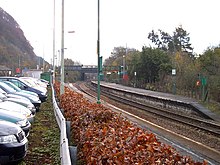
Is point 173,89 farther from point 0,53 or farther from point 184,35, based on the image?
point 0,53

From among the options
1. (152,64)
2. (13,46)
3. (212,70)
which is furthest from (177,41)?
(13,46)

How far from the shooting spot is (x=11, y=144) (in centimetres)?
688

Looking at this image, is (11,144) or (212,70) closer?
(11,144)

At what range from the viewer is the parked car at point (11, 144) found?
6.72 metres

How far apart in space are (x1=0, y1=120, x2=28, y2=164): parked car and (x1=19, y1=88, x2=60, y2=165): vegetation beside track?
56 centimetres

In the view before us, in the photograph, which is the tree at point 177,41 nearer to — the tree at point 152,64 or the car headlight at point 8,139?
the tree at point 152,64

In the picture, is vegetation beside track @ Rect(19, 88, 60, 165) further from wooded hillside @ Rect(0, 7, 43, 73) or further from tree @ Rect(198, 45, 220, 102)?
wooded hillside @ Rect(0, 7, 43, 73)

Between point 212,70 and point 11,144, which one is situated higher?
point 212,70

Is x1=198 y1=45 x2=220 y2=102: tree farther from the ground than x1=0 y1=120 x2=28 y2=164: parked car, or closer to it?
farther from the ground

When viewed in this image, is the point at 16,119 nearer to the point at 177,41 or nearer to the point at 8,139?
the point at 8,139

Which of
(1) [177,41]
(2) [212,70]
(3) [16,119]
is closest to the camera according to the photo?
(3) [16,119]

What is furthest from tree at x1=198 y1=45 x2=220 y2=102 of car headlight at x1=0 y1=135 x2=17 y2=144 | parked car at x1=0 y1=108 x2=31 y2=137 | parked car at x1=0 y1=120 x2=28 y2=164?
car headlight at x1=0 y1=135 x2=17 y2=144

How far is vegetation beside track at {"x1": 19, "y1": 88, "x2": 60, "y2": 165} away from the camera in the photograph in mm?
8008

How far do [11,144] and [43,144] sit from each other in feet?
9.49
